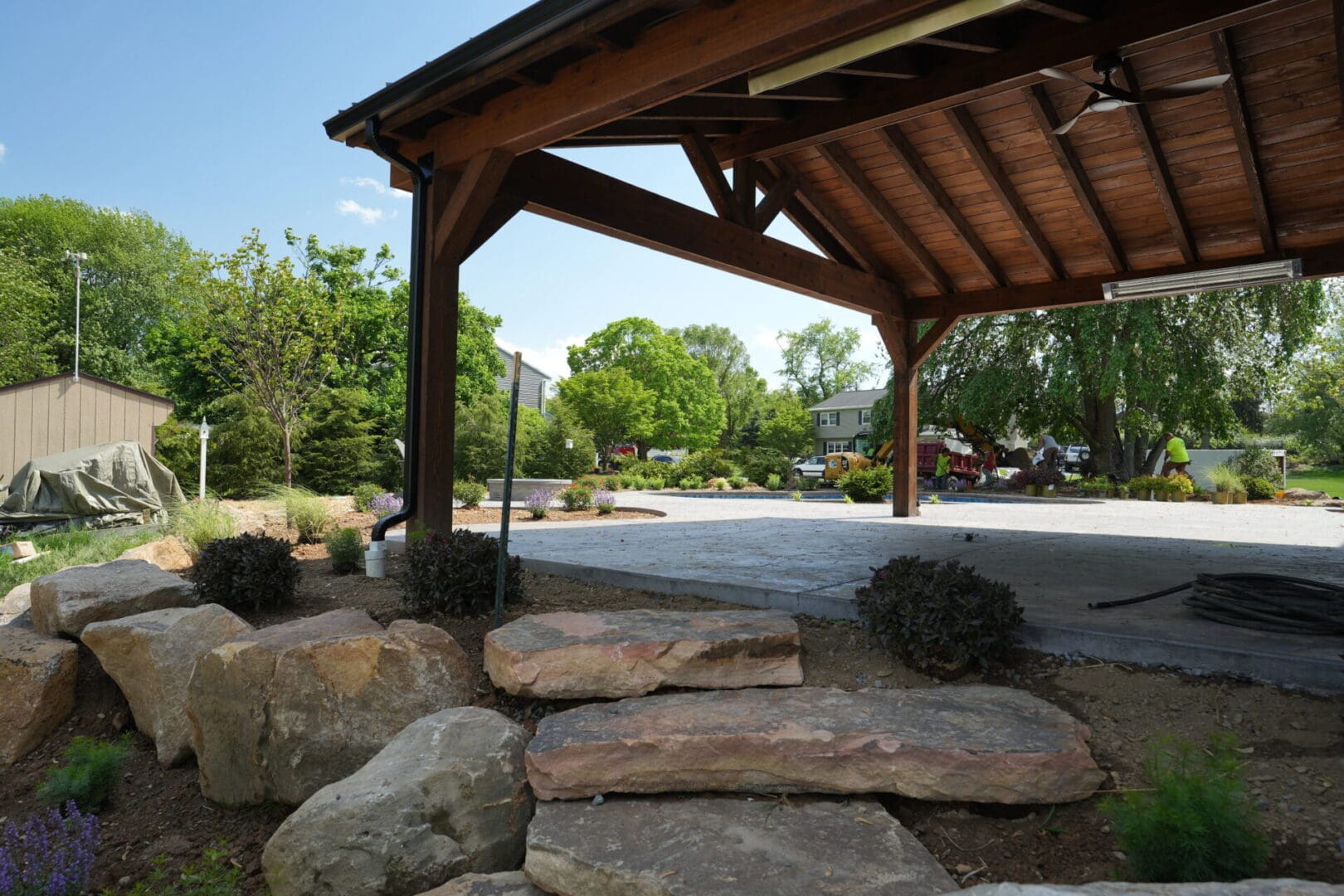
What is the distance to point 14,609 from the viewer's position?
516 cm

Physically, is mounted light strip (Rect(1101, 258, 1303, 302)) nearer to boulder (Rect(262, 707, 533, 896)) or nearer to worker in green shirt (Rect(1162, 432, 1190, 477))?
boulder (Rect(262, 707, 533, 896))

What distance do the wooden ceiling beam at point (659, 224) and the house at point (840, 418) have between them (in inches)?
1465

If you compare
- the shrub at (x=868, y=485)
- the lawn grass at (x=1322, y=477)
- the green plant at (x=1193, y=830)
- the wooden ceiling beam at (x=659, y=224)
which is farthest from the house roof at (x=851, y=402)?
the green plant at (x=1193, y=830)

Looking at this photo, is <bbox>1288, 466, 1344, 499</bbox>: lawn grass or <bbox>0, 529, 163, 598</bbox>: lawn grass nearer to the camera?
<bbox>0, 529, 163, 598</bbox>: lawn grass

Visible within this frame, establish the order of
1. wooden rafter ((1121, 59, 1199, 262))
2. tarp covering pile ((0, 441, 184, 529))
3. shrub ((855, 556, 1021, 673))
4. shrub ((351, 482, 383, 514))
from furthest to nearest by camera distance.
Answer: tarp covering pile ((0, 441, 184, 529)) → shrub ((351, 482, 383, 514)) → wooden rafter ((1121, 59, 1199, 262)) → shrub ((855, 556, 1021, 673))

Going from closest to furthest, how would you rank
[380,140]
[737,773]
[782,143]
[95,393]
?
[737,773]
[380,140]
[782,143]
[95,393]

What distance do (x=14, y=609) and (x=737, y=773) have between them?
217 inches

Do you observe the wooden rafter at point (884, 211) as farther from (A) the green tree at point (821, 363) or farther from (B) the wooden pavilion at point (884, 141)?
(A) the green tree at point (821, 363)

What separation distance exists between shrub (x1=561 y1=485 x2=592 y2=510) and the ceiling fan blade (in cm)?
785

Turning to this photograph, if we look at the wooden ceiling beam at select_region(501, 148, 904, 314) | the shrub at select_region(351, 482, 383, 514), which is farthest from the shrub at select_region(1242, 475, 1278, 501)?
the shrub at select_region(351, 482, 383, 514)

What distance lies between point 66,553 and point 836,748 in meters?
7.42

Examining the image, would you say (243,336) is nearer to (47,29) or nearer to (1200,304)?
(1200,304)

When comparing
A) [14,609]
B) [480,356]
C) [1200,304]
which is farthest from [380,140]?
[480,356]

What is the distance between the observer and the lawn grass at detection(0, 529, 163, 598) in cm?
604
